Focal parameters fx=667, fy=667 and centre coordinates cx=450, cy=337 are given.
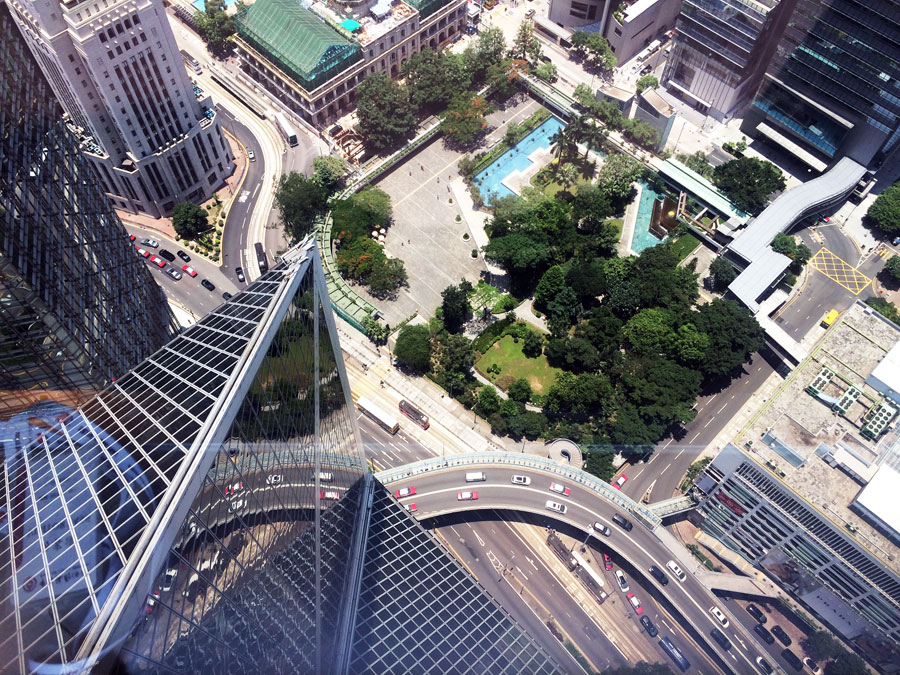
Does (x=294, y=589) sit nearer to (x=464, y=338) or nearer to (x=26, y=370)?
(x=26, y=370)

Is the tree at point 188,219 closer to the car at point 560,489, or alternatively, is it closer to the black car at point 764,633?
the car at point 560,489

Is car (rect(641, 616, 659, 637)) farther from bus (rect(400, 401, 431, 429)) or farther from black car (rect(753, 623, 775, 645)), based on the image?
bus (rect(400, 401, 431, 429))

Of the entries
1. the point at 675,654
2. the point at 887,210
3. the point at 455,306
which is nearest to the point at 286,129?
the point at 455,306

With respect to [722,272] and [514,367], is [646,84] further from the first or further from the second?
[514,367]

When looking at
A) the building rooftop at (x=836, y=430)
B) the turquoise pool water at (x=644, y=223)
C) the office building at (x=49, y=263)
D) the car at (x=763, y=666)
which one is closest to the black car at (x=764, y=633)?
the car at (x=763, y=666)

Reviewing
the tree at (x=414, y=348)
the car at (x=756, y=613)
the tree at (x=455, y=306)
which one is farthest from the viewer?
the tree at (x=455, y=306)

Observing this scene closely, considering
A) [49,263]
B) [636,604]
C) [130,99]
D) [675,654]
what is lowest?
[675,654]

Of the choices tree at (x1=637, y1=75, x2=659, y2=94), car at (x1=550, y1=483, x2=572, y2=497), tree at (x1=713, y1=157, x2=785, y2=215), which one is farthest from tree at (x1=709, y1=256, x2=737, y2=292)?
car at (x1=550, y1=483, x2=572, y2=497)
